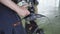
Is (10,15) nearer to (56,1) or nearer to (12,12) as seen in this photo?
(12,12)

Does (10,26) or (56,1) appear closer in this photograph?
(10,26)

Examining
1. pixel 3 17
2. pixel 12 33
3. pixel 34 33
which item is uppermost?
pixel 3 17

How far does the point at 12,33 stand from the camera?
1039 mm

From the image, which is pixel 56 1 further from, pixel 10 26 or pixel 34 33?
pixel 10 26

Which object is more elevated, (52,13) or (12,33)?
(12,33)

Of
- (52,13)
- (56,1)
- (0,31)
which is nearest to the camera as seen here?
(0,31)

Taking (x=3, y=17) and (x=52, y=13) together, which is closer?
(x=3, y=17)

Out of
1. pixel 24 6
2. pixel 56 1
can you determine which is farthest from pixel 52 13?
pixel 24 6

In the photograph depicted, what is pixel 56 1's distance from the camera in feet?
20.4

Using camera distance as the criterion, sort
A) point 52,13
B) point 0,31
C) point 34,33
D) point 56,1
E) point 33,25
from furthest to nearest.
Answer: point 56,1, point 52,13, point 33,25, point 34,33, point 0,31

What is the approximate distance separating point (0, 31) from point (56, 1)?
5.38 m

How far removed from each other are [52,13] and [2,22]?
12.3 feet

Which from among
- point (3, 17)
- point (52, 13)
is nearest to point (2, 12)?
point (3, 17)

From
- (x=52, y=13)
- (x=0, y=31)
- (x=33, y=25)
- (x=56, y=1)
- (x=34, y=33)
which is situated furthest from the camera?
(x=56, y=1)
